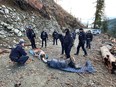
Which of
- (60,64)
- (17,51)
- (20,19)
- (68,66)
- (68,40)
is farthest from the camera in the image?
(20,19)

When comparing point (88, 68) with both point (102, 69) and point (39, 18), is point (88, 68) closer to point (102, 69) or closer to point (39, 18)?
point (102, 69)

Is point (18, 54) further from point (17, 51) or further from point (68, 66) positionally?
point (68, 66)

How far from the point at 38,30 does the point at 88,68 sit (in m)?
17.4

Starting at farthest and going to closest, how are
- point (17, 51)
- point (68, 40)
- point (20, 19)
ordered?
point (20, 19), point (68, 40), point (17, 51)

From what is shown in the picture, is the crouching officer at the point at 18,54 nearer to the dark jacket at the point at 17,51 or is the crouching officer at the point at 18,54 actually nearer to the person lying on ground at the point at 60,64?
the dark jacket at the point at 17,51

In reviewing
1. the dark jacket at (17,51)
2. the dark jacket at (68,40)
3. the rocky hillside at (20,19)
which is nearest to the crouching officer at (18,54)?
the dark jacket at (17,51)

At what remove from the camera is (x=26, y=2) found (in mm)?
32406

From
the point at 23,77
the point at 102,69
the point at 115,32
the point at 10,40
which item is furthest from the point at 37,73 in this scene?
the point at 115,32

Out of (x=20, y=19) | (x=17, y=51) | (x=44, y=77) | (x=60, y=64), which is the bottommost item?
(x=44, y=77)

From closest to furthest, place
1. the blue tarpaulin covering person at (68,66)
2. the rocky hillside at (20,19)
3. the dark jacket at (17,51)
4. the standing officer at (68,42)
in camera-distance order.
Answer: the dark jacket at (17,51)
the blue tarpaulin covering person at (68,66)
the standing officer at (68,42)
the rocky hillside at (20,19)

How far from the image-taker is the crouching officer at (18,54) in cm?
1280

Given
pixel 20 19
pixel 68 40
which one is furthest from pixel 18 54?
pixel 20 19

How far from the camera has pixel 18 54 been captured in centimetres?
1294

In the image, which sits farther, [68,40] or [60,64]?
[68,40]
